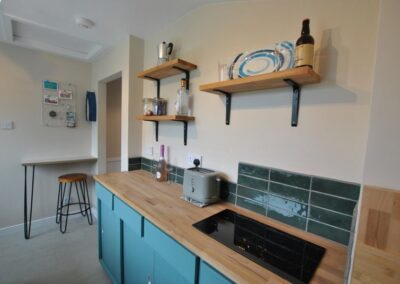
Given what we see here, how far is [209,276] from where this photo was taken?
0.79 m

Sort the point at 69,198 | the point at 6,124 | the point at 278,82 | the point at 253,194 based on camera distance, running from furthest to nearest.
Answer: the point at 69,198
the point at 6,124
the point at 253,194
the point at 278,82

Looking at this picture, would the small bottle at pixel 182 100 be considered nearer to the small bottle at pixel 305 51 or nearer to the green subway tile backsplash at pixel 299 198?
the green subway tile backsplash at pixel 299 198

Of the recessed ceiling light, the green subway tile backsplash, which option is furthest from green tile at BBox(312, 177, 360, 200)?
the recessed ceiling light

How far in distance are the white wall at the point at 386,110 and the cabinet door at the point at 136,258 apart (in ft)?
3.86

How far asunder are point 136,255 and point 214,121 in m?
1.09

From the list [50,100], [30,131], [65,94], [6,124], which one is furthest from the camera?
[65,94]

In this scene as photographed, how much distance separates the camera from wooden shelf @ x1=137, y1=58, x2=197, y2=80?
4.92 ft

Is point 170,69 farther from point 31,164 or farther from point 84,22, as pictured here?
point 31,164

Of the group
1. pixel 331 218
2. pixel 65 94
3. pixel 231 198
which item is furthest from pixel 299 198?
pixel 65 94

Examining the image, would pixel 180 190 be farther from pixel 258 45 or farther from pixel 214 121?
pixel 258 45

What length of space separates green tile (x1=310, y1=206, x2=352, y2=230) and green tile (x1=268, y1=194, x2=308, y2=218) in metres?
0.04

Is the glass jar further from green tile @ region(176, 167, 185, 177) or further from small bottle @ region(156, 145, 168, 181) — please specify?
green tile @ region(176, 167, 185, 177)

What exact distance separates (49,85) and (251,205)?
295 centimetres

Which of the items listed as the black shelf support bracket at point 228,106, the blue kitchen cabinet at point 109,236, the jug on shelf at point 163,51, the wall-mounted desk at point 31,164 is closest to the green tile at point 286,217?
the black shelf support bracket at point 228,106
